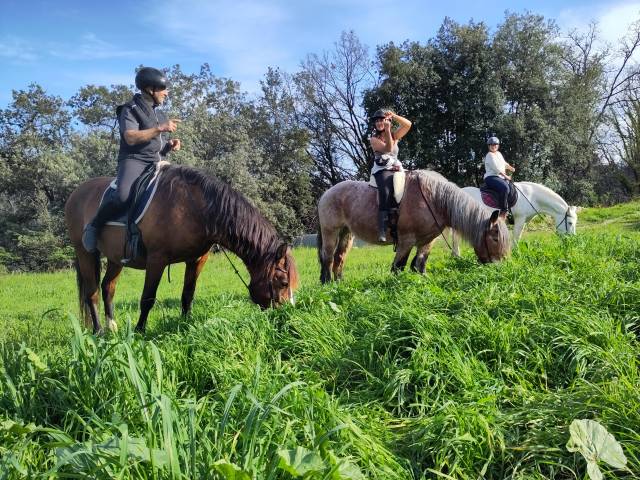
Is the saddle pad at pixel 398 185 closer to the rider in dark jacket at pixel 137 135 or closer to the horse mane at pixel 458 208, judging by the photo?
the horse mane at pixel 458 208

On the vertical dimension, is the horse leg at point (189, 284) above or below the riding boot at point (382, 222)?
below

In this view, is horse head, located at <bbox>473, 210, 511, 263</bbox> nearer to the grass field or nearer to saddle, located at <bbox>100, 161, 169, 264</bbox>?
the grass field

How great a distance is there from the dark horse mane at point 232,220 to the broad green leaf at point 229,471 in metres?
3.35

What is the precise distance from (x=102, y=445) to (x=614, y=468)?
6.52 feet

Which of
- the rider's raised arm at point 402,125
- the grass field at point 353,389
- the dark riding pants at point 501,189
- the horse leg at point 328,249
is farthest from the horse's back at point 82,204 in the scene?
the dark riding pants at point 501,189

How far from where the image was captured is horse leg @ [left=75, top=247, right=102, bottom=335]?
568 cm

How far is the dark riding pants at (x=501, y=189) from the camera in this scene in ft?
32.6

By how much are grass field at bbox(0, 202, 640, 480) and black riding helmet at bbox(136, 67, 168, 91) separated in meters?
2.54

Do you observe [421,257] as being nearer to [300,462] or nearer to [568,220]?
[568,220]

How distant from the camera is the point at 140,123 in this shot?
4.88 metres

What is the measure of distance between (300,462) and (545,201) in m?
10.4

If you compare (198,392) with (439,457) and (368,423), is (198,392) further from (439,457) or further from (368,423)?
(439,457)

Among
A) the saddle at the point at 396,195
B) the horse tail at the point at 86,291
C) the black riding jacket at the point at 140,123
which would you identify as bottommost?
the horse tail at the point at 86,291

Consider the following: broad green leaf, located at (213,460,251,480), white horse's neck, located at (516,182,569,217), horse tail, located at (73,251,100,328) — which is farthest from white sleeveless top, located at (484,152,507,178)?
broad green leaf, located at (213,460,251,480)
